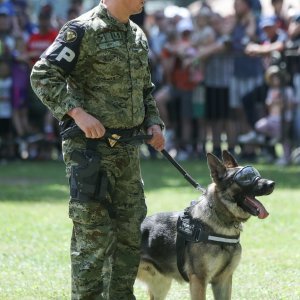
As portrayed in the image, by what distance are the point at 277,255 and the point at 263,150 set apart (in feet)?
23.8

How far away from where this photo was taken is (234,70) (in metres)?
15.1

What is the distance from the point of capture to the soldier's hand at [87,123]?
5195 millimetres

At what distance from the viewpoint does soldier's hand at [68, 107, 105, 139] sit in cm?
520

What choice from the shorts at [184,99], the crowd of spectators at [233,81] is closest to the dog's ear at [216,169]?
the crowd of spectators at [233,81]

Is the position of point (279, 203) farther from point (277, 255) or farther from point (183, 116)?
point (183, 116)

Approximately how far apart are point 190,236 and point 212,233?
0.47 feet

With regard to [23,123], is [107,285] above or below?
above

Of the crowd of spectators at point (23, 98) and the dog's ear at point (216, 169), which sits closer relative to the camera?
the dog's ear at point (216, 169)

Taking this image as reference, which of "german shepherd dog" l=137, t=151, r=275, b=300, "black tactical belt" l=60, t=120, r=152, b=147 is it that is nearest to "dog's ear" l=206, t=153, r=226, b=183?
"german shepherd dog" l=137, t=151, r=275, b=300

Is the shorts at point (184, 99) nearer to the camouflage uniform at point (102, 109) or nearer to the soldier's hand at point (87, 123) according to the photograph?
the camouflage uniform at point (102, 109)

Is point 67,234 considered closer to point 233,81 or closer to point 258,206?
point 258,206

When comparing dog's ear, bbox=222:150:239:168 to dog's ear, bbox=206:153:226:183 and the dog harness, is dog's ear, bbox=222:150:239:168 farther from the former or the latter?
the dog harness

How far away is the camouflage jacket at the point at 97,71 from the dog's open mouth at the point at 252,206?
0.83 m

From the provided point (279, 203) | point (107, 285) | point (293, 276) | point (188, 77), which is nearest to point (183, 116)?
point (188, 77)
